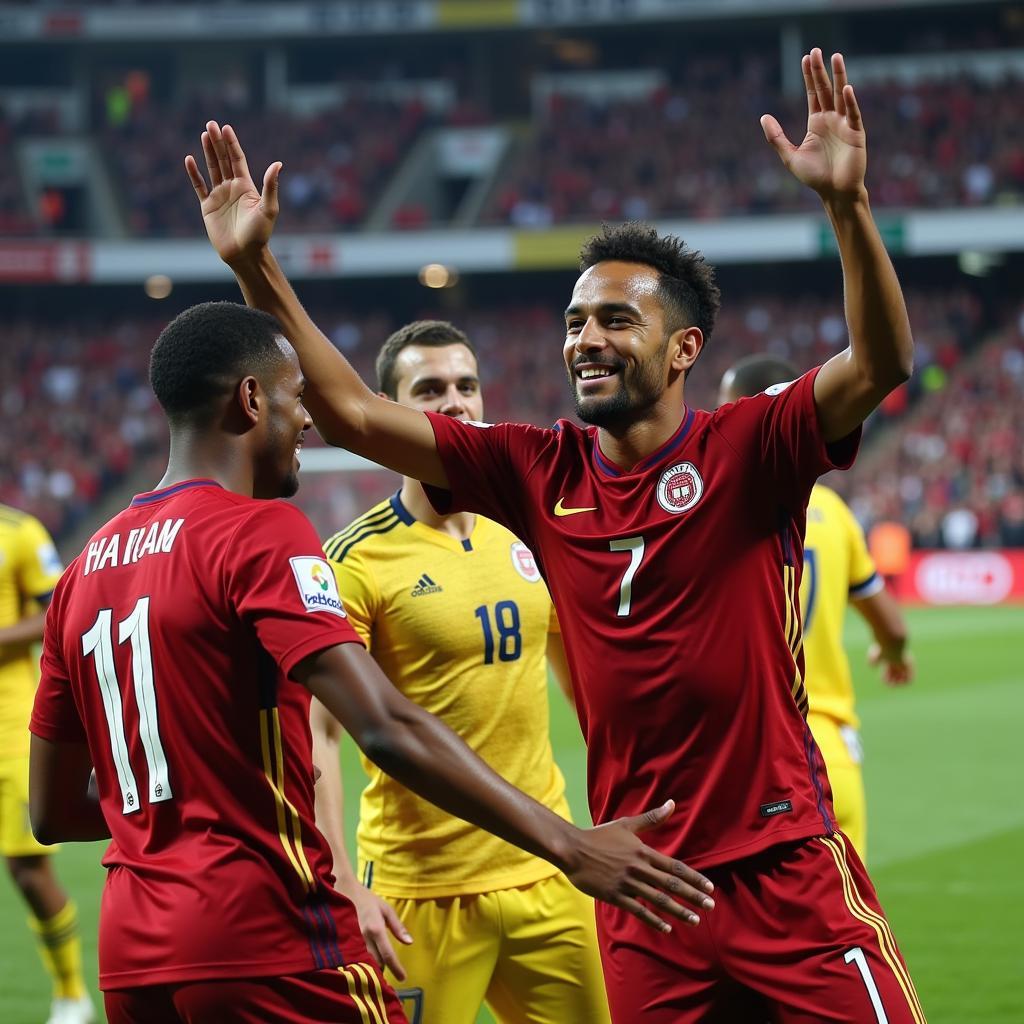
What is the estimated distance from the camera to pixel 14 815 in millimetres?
6594

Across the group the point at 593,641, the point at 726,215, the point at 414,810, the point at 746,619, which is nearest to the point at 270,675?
the point at 593,641

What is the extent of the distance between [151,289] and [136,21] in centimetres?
742

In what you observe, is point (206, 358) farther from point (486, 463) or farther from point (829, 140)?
point (829, 140)

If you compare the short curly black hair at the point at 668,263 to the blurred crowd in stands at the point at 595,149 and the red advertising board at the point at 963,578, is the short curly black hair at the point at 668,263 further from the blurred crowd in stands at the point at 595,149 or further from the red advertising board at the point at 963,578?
the blurred crowd in stands at the point at 595,149

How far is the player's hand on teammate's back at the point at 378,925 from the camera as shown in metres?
3.53

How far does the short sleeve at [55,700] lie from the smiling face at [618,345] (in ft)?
3.88

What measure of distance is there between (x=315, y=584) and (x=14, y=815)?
434 centimetres

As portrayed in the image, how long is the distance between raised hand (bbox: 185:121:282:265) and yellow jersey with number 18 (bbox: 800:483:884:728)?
2.50 meters

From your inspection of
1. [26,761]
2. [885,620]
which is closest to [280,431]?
[885,620]

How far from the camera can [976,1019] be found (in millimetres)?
6262

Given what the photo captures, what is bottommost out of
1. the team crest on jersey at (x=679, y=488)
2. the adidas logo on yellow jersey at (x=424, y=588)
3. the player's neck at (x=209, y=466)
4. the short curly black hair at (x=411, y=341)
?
the adidas logo on yellow jersey at (x=424, y=588)

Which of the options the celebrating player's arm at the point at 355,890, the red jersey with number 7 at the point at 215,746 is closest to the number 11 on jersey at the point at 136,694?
the red jersey with number 7 at the point at 215,746

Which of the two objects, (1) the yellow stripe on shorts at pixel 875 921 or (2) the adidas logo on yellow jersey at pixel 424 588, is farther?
(2) the adidas logo on yellow jersey at pixel 424 588

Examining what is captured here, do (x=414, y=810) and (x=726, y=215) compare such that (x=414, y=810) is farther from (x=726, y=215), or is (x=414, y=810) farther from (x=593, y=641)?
(x=726, y=215)
